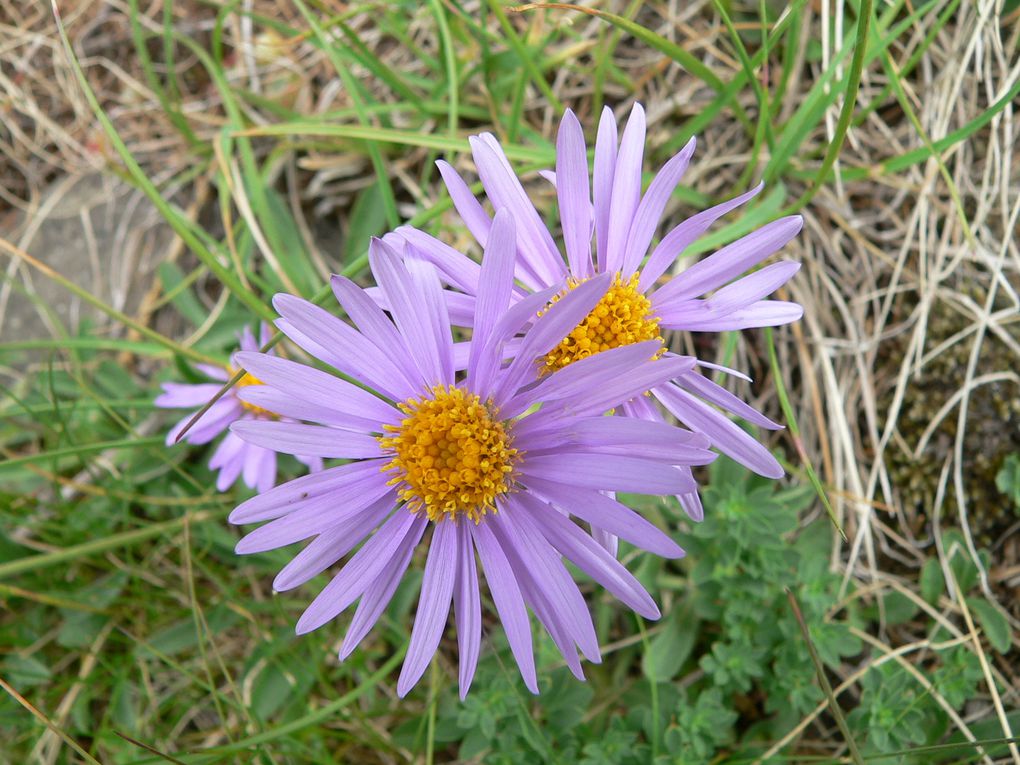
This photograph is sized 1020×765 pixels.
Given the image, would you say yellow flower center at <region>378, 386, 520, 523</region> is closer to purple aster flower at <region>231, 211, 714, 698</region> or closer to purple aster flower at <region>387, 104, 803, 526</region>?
purple aster flower at <region>231, 211, 714, 698</region>

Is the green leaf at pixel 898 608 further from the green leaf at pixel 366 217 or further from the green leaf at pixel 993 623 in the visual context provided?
the green leaf at pixel 366 217

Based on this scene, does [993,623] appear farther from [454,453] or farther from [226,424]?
[226,424]

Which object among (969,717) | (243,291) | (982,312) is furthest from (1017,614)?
(243,291)

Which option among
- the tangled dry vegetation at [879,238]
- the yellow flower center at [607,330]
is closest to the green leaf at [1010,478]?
the tangled dry vegetation at [879,238]

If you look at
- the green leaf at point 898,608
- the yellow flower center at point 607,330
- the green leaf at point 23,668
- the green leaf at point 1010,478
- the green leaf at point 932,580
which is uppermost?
the yellow flower center at point 607,330

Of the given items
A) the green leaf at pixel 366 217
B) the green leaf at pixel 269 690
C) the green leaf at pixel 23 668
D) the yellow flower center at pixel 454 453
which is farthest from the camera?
the green leaf at pixel 366 217

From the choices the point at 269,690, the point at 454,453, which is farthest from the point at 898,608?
the point at 269,690

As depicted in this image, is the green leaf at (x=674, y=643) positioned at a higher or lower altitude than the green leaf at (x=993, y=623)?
higher
